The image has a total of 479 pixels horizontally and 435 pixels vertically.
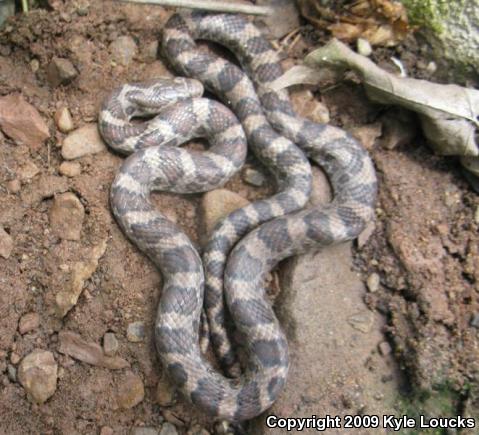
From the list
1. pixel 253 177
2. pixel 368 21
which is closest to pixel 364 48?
pixel 368 21

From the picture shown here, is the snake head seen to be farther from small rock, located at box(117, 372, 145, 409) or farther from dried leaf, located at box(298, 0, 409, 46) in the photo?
small rock, located at box(117, 372, 145, 409)

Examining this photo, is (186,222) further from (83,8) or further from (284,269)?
(83,8)

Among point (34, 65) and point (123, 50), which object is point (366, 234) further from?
point (34, 65)

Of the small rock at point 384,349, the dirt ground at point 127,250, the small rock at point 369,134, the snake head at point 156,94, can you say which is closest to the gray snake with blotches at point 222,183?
the snake head at point 156,94

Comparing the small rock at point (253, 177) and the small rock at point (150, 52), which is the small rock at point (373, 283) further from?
the small rock at point (150, 52)

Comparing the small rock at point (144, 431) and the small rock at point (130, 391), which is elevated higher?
the small rock at point (130, 391)
